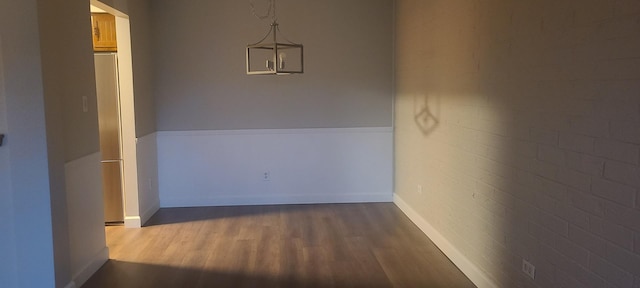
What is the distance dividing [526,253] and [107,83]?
3991 millimetres

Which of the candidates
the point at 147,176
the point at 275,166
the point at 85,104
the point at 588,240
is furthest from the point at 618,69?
the point at 147,176

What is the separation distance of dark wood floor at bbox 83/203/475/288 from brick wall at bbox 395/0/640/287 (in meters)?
0.45

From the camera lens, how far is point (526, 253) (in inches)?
112

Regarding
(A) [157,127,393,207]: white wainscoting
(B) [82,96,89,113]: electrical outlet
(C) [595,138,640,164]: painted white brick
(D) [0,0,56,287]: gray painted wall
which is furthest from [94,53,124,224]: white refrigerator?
(C) [595,138,640,164]: painted white brick

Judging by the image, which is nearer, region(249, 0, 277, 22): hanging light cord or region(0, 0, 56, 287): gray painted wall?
region(0, 0, 56, 287): gray painted wall

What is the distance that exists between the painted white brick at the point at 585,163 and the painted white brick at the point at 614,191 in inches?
1.6

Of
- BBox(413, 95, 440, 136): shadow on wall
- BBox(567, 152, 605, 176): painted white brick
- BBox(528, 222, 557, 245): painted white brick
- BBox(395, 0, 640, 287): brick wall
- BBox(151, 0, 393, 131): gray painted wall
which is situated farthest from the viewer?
BBox(151, 0, 393, 131): gray painted wall

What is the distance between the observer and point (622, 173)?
2.03m

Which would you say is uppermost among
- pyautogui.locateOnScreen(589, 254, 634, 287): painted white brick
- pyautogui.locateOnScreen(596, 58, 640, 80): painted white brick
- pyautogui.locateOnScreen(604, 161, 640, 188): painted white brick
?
pyautogui.locateOnScreen(596, 58, 640, 80): painted white brick

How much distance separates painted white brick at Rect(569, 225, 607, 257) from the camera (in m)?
2.18

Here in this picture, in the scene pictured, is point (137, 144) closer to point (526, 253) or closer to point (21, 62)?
point (21, 62)

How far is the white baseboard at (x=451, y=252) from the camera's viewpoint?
340 cm

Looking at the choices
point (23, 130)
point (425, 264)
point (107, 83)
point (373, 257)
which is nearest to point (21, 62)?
point (23, 130)

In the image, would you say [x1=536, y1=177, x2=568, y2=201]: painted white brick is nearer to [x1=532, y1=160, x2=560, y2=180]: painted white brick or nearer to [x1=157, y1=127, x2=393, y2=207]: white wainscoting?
[x1=532, y1=160, x2=560, y2=180]: painted white brick
